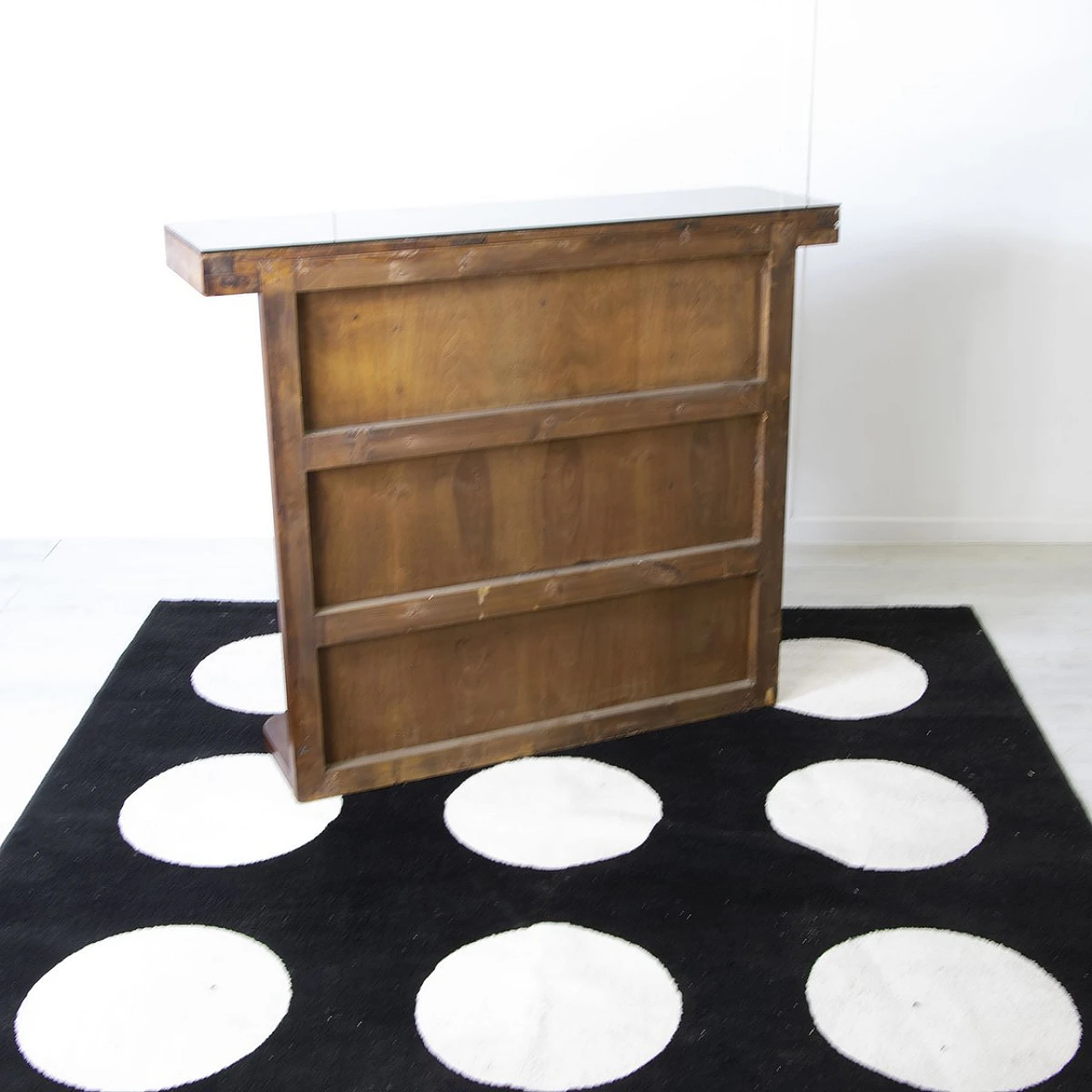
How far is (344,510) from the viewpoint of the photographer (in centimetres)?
253

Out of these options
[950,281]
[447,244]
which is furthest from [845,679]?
[447,244]

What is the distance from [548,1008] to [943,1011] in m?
0.55

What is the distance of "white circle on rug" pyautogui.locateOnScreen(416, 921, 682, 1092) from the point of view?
6.53 ft

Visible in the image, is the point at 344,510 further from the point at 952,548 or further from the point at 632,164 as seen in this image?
the point at 952,548

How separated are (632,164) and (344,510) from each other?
1.45 meters

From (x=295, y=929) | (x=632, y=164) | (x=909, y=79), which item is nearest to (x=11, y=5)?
(x=632, y=164)

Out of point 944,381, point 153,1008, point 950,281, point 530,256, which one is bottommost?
point 153,1008

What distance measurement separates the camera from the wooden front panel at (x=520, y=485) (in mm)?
2459

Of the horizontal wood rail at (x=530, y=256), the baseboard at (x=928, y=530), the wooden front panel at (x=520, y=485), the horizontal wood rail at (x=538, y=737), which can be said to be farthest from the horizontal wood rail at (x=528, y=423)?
the baseboard at (x=928, y=530)

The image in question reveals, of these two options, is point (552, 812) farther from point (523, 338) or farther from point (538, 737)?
point (523, 338)

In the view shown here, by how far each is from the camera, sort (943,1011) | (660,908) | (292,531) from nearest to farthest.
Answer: (943,1011) → (660,908) → (292,531)

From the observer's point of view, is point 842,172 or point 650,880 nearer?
point 650,880

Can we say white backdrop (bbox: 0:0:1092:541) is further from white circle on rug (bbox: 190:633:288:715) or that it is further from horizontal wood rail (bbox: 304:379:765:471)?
horizontal wood rail (bbox: 304:379:765:471)

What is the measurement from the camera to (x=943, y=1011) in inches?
82.1
